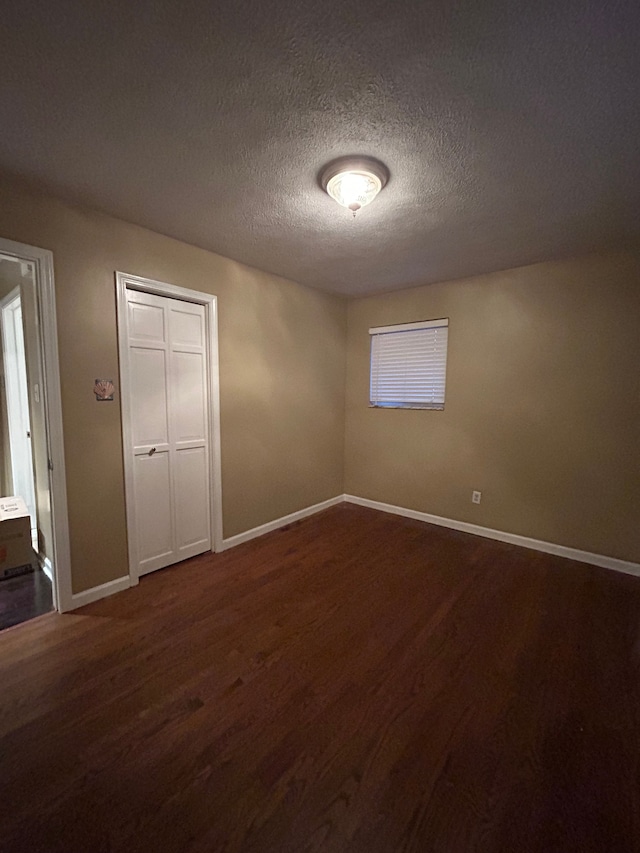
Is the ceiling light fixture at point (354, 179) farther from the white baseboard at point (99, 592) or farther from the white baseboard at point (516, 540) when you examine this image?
the white baseboard at point (516, 540)

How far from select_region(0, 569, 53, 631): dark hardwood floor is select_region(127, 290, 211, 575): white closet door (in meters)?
0.60

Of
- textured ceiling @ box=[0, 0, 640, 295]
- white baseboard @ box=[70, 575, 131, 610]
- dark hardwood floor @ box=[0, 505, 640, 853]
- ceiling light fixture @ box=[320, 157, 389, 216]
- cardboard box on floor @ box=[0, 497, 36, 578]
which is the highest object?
textured ceiling @ box=[0, 0, 640, 295]

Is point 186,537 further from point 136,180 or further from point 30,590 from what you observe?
point 136,180

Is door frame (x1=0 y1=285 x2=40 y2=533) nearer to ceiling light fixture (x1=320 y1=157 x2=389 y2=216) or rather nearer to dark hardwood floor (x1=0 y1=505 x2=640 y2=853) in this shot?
dark hardwood floor (x1=0 y1=505 x2=640 y2=853)

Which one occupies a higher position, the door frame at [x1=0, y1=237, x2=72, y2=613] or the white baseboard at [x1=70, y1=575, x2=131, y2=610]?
the door frame at [x1=0, y1=237, x2=72, y2=613]

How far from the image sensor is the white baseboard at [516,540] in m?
2.79

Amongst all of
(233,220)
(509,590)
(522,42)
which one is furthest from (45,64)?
(509,590)

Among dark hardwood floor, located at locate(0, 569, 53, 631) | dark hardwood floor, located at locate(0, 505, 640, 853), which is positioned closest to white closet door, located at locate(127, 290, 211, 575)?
dark hardwood floor, located at locate(0, 505, 640, 853)

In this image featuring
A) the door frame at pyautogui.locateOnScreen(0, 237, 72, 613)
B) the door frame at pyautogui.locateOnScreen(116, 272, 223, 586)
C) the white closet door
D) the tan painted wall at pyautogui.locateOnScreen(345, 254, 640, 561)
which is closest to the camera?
the door frame at pyautogui.locateOnScreen(0, 237, 72, 613)

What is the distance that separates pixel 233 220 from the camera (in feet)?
7.55

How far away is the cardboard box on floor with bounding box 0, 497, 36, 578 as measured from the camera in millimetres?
2594

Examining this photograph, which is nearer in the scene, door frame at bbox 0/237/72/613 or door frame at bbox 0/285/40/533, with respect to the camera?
door frame at bbox 0/237/72/613

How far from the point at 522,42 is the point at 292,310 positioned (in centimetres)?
258

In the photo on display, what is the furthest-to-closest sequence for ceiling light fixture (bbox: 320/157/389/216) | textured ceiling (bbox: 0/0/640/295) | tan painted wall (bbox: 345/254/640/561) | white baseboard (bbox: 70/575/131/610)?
tan painted wall (bbox: 345/254/640/561)
white baseboard (bbox: 70/575/131/610)
ceiling light fixture (bbox: 320/157/389/216)
textured ceiling (bbox: 0/0/640/295)
